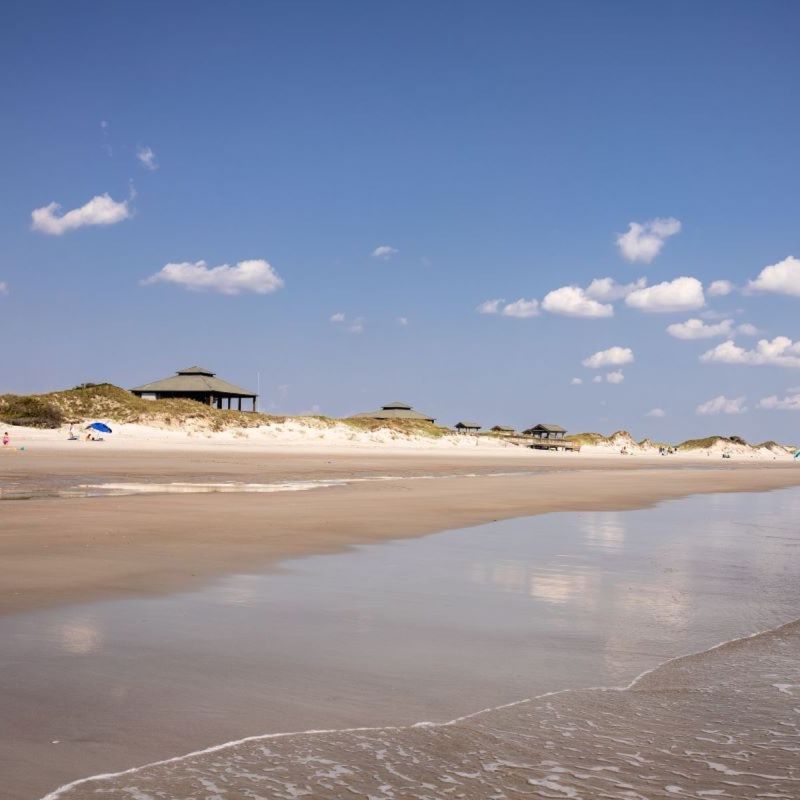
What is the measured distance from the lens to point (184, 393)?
64688mm

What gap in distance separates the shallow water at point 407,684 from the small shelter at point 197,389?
190ft

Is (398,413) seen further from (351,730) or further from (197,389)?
(351,730)

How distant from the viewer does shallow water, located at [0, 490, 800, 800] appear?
3.19m

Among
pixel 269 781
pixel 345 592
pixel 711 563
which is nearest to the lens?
pixel 269 781

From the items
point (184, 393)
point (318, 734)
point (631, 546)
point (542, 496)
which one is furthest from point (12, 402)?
point (318, 734)

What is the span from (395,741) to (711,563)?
6600 millimetres

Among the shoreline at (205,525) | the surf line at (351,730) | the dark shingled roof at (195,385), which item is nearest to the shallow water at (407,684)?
the surf line at (351,730)

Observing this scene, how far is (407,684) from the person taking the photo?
172 inches

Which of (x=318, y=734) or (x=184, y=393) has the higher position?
(x=184, y=393)

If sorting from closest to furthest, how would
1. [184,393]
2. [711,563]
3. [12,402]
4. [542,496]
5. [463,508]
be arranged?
1. [711,563]
2. [463,508]
3. [542,496]
4. [12,402]
5. [184,393]

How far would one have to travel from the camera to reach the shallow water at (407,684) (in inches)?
125

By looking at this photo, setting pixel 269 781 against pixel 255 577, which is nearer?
pixel 269 781

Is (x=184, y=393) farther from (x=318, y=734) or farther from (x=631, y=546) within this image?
(x=318, y=734)

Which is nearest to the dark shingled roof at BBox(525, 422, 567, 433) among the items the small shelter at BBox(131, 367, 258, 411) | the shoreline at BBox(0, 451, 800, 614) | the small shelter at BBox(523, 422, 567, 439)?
the small shelter at BBox(523, 422, 567, 439)
